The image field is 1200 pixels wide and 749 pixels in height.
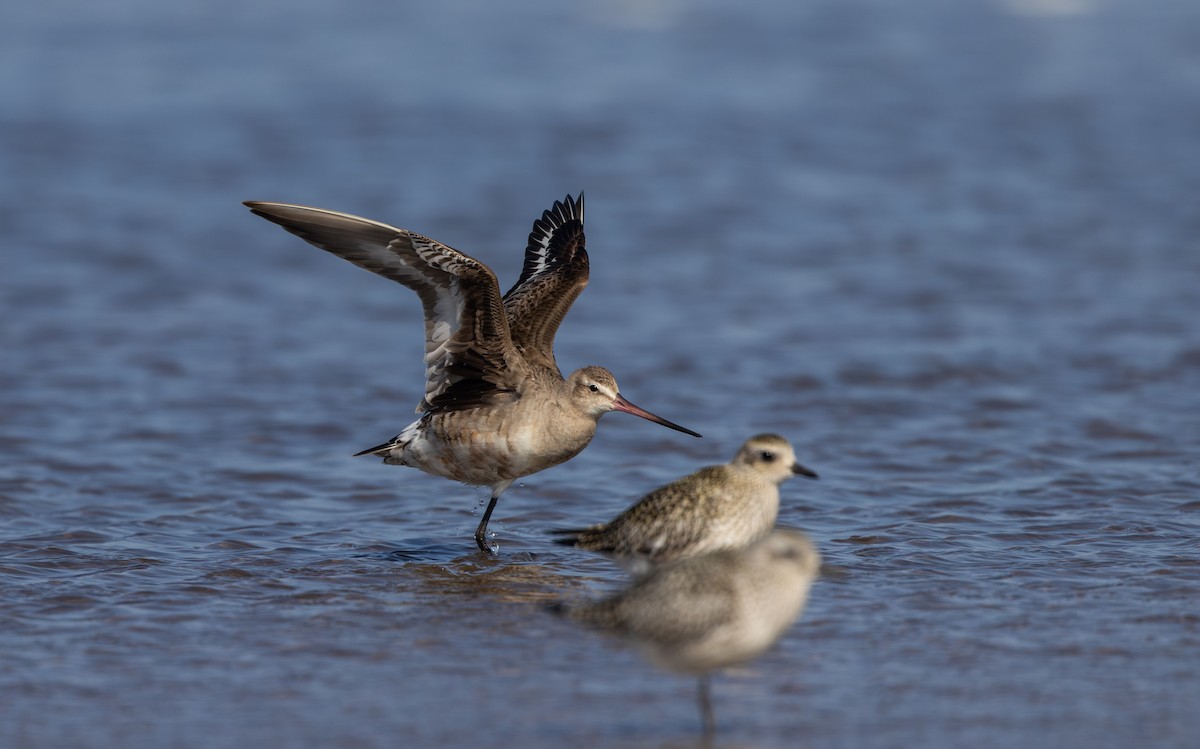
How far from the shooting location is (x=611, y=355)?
11.7 meters

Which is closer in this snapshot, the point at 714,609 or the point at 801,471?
the point at 714,609

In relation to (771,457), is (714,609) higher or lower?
lower

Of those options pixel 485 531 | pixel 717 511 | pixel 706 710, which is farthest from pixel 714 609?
pixel 485 531

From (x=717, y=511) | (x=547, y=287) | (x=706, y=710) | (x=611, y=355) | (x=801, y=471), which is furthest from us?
(x=611, y=355)

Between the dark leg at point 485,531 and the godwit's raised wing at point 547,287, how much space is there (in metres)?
0.78

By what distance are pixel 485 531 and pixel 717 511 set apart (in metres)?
2.21

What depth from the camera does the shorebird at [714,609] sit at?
513 centimetres

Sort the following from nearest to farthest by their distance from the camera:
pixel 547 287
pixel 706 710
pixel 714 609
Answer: pixel 714 609 < pixel 706 710 < pixel 547 287

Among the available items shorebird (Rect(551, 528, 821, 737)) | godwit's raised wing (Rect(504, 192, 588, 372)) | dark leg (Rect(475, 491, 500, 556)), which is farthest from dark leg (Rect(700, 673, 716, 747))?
godwit's raised wing (Rect(504, 192, 588, 372))

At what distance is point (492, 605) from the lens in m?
7.08

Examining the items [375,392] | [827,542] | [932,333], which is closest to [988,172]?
Answer: [932,333]

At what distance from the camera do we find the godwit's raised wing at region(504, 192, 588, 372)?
8.70 meters

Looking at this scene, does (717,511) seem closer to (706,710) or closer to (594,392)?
(706,710)

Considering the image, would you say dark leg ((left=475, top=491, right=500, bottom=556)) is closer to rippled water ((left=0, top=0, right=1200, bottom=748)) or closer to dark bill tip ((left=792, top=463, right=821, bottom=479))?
rippled water ((left=0, top=0, right=1200, bottom=748))
